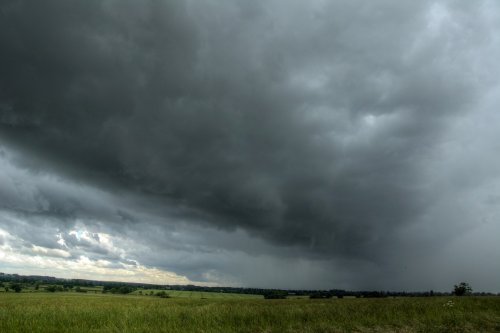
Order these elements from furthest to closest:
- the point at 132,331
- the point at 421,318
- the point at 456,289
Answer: the point at 456,289
the point at 421,318
the point at 132,331

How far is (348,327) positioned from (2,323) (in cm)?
1367

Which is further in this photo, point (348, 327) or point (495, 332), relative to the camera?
point (495, 332)

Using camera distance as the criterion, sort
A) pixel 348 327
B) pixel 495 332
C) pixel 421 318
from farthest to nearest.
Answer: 1. pixel 421 318
2. pixel 495 332
3. pixel 348 327

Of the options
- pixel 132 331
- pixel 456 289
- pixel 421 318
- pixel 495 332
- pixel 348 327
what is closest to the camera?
pixel 132 331

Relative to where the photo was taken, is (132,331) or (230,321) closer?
(132,331)

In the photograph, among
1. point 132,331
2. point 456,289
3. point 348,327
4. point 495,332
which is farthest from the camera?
point 456,289

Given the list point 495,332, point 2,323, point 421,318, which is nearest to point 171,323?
point 2,323

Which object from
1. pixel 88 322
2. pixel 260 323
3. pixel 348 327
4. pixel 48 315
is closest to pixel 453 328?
pixel 348 327

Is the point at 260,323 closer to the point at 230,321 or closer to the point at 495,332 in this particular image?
the point at 230,321

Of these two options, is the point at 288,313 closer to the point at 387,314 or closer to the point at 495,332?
the point at 387,314

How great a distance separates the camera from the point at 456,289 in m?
74.1

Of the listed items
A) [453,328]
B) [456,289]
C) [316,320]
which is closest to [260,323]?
[316,320]

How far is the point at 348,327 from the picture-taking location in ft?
40.1

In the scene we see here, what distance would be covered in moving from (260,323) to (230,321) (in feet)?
4.67
